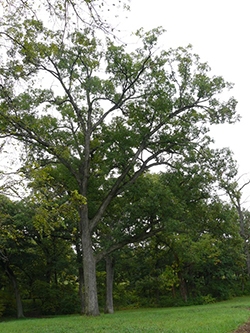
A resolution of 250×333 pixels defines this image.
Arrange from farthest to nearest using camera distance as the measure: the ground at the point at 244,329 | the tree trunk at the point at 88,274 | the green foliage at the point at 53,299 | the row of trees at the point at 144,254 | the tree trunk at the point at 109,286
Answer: the green foliage at the point at 53,299 < the tree trunk at the point at 109,286 < the row of trees at the point at 144,254 < the tree trunk at the point at 88,274 < the ground at the point at 244,329

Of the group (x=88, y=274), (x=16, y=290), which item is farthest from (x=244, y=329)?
(x=16, y=290)

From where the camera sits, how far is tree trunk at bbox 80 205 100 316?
16.9 meters

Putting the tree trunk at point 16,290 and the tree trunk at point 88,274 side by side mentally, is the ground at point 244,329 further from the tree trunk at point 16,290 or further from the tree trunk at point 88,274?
the tree trunk at point 16,290

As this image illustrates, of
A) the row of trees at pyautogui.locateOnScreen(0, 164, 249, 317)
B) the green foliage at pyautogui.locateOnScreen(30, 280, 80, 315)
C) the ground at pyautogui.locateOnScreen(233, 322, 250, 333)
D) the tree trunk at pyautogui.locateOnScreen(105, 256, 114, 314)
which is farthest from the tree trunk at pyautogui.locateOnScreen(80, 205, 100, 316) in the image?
the green foliage at pyautogui.locateOnScreen(30, 280, 80, 315)

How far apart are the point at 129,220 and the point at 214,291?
62.2 ft

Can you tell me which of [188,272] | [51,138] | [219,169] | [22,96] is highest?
[22,96]

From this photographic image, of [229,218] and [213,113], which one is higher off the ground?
[213,113]

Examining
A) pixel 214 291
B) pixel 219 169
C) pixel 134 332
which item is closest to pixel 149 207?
pixel 219 169

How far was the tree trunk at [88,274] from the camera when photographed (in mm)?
16875

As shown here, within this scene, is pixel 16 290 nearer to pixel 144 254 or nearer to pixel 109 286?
pixel 109 286

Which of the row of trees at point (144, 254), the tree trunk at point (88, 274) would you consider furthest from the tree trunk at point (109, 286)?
the tree trunk at point (88, 274)

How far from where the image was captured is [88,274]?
1712 centimetres

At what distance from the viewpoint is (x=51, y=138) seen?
734 inches

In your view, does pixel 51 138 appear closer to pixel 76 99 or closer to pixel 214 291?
pixel 76 99
